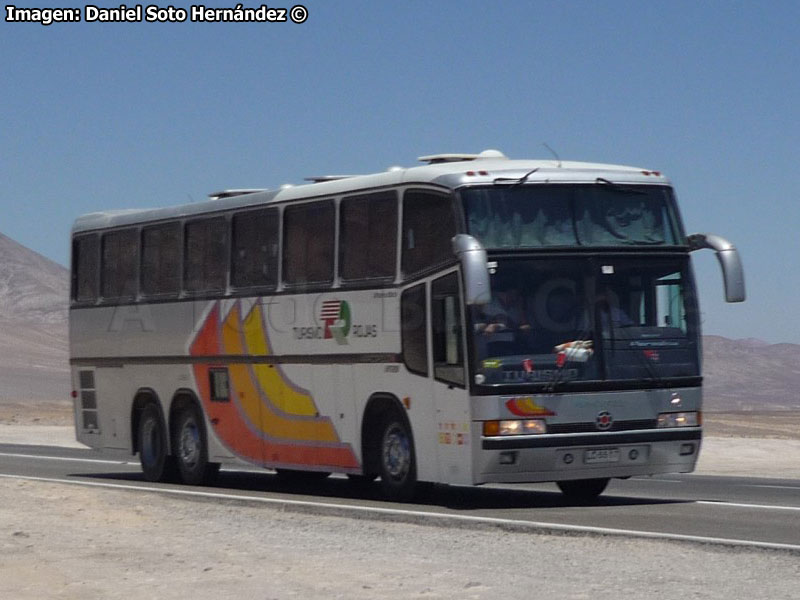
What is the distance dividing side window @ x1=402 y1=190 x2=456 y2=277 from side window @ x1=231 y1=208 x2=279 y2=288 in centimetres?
301

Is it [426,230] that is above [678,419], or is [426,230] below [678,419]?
above

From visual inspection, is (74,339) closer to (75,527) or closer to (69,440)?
(75,527)

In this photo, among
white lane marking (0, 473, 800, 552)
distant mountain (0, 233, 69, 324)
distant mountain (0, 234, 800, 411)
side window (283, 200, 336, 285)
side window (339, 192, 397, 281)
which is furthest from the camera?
distant mountain (0, 233, 69, 324)

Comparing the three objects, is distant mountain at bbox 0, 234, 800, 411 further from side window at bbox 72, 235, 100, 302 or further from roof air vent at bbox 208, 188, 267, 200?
roof air vent at bbox 208, 188, 267, 200

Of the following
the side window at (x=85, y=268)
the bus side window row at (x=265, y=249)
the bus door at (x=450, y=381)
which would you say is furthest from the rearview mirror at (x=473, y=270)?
the side window at (x=85, y=268)

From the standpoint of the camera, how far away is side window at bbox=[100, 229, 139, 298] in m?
25.0

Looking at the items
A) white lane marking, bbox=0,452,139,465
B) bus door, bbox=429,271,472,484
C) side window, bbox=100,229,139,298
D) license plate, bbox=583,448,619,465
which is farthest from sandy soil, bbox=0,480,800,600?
white lane marking, bbox=0,452,139,465

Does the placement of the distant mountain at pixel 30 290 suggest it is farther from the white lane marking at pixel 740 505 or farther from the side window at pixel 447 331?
the white lane marking at pixel 740 505

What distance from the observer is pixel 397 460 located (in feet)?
64.3

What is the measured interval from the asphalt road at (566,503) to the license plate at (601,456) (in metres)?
0.50

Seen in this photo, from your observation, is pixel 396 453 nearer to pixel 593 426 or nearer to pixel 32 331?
pixel 593 426

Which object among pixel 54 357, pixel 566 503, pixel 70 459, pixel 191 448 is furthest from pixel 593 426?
pixel 54 357

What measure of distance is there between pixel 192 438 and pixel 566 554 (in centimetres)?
1120

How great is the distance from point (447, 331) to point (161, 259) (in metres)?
7.12
